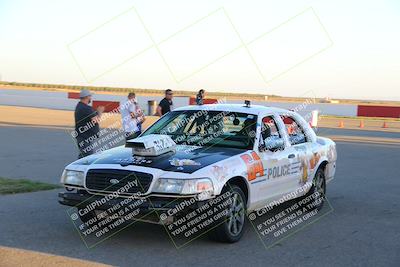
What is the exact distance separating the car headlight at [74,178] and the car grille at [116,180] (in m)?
0.10

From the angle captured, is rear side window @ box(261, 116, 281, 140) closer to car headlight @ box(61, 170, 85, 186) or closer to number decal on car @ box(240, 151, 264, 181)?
number decal on car @ box(240, 151, 264, 181)

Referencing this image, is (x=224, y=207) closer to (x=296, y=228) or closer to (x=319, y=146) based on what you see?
(x=296, y=228)

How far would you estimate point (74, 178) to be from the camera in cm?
605

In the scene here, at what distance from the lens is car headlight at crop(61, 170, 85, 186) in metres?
5.98

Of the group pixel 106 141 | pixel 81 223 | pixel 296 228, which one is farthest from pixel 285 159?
pixel 106 141

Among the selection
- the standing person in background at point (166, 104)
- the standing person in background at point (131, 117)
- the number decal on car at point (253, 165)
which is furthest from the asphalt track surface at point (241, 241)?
the standing person in background at point (166, 104)

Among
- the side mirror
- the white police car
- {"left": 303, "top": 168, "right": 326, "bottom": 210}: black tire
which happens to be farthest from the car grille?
{"left": 303, "top": 168, "right": 326, "bottom": 210}: black tire

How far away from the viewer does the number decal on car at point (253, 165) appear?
6.31 meters

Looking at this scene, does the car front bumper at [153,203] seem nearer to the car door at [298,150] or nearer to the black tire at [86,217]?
the black tire at [86,217]

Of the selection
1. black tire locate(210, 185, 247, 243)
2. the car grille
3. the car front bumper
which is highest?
the car grille

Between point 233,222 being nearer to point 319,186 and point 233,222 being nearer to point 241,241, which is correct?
point 241,241

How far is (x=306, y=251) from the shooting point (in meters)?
5.92

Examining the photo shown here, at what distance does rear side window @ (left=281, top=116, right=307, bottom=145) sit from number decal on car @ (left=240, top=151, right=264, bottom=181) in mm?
1220

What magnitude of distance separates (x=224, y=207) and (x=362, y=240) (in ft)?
5.88
